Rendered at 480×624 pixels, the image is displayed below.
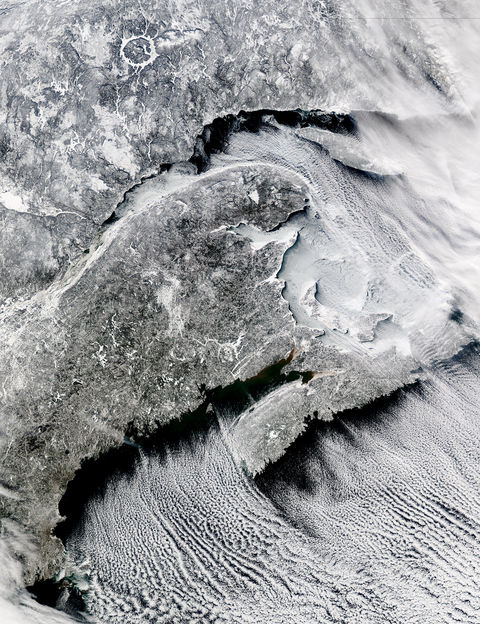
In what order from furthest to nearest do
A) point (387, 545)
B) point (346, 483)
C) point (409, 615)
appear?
point (346, 483) → point (387, 545) → point (409, 615)

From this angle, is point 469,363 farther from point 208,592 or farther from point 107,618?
point 107,618

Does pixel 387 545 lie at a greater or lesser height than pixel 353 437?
lesser

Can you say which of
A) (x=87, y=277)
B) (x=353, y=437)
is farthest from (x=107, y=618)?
(x=87, y=277)

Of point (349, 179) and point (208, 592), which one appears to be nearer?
point (208, 592)

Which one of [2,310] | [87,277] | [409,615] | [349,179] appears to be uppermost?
[349,179]

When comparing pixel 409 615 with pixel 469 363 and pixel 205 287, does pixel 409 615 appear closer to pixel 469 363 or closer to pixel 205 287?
pixel 469 363

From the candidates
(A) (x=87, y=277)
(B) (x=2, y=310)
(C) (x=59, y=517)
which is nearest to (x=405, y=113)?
(A) (x=87, y=277)

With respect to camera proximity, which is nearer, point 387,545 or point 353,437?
point 387,545

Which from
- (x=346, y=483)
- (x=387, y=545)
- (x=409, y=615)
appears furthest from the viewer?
(x=346, y=483)

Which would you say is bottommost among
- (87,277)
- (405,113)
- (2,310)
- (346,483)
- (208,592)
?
(208,592)
